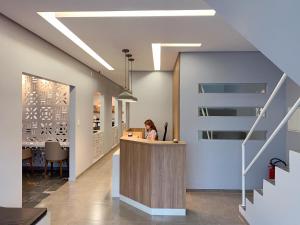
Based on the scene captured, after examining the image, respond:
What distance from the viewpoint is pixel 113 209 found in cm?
432

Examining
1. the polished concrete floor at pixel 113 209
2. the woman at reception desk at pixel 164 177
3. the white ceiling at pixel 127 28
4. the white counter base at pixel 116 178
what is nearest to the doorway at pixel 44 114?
the polished concrete floor at pixel 113 209

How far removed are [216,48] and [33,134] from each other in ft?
17.2

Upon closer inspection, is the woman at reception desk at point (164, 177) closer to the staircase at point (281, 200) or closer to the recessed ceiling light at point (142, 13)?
the staircase at point (281, 200)

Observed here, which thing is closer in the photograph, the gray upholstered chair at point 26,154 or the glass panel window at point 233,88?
the glass panel window at point 233,88

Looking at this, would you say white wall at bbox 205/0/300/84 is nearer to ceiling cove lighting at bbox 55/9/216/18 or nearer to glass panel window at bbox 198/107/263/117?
ceiling cove lighting at bbox 55/9/216/18

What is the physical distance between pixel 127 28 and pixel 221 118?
2727mm

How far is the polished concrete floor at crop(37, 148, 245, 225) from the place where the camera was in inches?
151

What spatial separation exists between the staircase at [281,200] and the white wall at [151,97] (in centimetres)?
481

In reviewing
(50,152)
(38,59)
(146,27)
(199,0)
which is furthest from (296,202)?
(50,152)

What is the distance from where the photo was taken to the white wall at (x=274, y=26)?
1.04 meters

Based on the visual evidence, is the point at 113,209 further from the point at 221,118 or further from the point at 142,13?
the point at 142,13

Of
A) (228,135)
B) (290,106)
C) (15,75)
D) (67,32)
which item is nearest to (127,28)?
(67,32)

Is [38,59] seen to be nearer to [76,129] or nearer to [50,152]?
[76,129]

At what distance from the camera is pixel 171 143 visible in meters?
4.07
